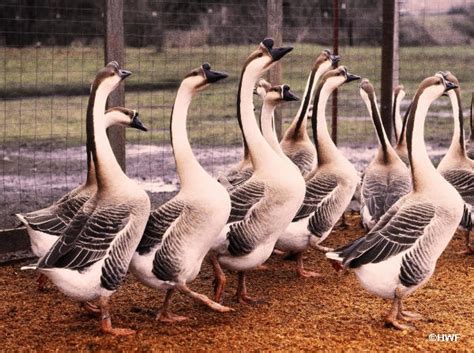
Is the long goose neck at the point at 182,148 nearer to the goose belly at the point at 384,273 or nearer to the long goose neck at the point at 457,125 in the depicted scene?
the goose belly at the point at 384,273

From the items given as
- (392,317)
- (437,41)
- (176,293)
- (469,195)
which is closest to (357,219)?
(469,195)

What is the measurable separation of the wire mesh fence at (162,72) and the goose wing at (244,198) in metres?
3.45

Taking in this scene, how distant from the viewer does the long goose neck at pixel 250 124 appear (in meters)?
7.27

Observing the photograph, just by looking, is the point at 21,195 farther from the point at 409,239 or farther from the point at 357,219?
the point at 409,239

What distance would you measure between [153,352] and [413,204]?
2233mm

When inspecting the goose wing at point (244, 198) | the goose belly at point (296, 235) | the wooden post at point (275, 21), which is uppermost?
the wooden post at point (275, 21)

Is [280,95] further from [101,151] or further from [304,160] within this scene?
[101,151]

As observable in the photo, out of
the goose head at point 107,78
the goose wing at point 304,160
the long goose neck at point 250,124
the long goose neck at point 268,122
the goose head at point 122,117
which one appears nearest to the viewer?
the goose head at point 107,78

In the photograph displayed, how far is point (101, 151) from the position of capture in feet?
21.1

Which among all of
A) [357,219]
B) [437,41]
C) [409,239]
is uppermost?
[437,41]

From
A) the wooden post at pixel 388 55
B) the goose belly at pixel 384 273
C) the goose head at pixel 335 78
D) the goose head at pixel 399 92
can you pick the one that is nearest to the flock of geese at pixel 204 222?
the goose belly at pixel 384 273

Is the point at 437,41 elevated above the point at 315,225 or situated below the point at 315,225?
above

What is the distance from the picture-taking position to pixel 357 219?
10727 mm

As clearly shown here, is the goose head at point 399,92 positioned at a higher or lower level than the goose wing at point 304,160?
higher
